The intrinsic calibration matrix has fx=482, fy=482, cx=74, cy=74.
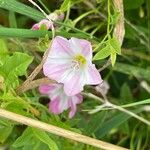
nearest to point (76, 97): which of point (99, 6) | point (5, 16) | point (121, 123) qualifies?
point (121, 123)

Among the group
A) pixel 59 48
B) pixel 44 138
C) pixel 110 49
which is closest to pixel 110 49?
pixel 110 49

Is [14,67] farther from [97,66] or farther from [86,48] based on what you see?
[97,66]

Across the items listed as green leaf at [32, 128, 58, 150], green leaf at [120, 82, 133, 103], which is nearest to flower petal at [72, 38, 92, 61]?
green leaf at [32, 128, 58, 150]

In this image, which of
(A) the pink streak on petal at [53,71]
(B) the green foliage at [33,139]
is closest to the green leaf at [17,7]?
(A) the pink streak on petal at [53,71]

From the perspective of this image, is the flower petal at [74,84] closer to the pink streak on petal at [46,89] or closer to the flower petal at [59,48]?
the flower petal at [59,48]

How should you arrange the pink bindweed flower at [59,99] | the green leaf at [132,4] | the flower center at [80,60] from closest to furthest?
1. the flower center at [80,60]
2. the pink bindweed flower at [59,99]
3. the green leaf at [132,4]

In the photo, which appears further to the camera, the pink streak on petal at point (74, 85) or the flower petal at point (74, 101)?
the flower petal at point (74, 101)
